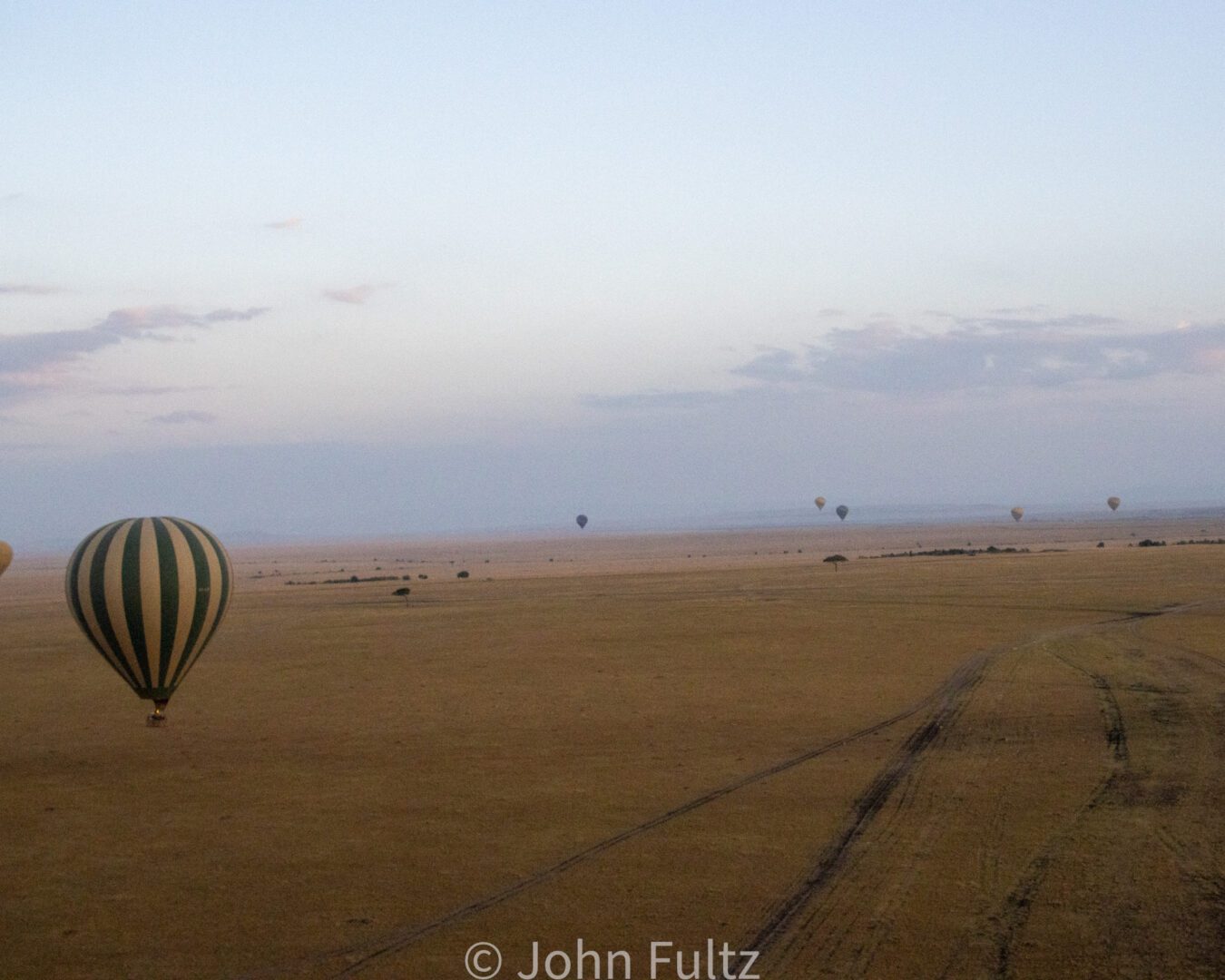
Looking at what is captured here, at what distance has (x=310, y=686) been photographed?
21.4 meters

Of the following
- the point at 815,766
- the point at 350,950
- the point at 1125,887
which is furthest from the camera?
the point at 815,766

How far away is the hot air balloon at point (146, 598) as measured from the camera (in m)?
15.4

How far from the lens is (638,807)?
40.2ft

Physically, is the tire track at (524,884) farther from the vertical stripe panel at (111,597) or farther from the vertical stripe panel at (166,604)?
the vertical stripe panel at (111,597)

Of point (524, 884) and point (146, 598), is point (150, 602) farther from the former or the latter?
point (524, 884)

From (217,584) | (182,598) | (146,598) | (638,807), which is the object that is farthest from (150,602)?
(638,807)

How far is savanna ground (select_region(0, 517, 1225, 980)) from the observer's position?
8.61 metres

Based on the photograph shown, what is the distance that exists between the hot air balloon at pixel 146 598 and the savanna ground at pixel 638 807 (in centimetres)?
134

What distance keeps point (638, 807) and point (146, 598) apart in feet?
25.8

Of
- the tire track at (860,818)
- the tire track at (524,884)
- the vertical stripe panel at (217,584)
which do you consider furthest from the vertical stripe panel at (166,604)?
the tire track at (860,818)

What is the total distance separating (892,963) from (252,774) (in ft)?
30.8

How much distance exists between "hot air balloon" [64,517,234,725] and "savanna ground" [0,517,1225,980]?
52.9 inches

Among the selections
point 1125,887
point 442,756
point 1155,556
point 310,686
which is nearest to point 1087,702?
point 1125,887

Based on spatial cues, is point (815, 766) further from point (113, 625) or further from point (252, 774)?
point (113, 625)
